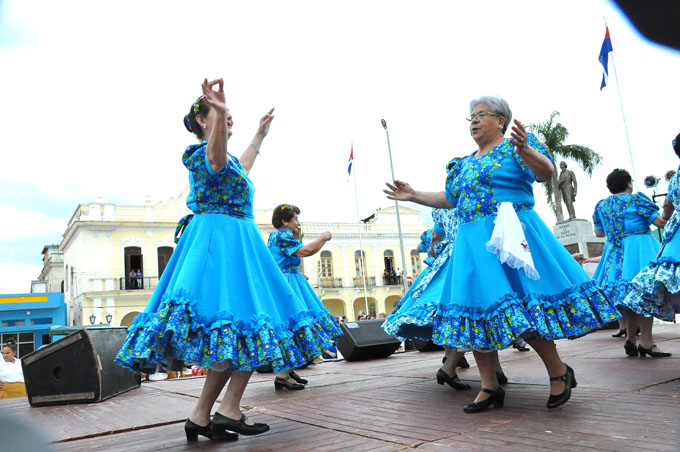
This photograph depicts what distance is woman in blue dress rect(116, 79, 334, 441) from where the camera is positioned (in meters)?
2.26

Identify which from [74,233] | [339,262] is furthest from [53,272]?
[339,262]

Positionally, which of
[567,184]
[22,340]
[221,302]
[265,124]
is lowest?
[22,340]

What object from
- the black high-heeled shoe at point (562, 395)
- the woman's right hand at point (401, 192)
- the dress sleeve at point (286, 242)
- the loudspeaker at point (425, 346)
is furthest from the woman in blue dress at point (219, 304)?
the loudspeaker at point (425, 346)

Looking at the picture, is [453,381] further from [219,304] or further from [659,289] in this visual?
[219,304]

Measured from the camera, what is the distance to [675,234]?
3412 mm

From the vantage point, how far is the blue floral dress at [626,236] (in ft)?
16.6

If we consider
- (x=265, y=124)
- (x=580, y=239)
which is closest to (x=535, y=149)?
(x=265, y=124)

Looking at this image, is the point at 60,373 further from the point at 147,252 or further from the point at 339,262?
the point at 339,262

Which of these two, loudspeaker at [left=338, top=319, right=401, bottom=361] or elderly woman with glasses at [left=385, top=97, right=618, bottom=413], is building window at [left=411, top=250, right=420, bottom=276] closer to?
loudspeaker at [left=338, top=319, right=401, bottom=361]

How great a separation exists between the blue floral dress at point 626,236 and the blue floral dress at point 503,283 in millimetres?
2586

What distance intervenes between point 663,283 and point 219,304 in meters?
2.72

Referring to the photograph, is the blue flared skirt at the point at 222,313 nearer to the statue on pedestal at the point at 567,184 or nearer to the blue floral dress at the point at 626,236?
the blue floral dress at the point at 626,236

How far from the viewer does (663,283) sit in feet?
10.7

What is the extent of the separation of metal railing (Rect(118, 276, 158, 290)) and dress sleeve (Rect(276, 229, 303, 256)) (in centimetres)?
2969
